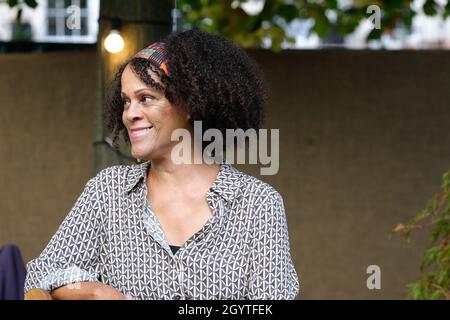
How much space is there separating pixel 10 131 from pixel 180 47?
164 inches

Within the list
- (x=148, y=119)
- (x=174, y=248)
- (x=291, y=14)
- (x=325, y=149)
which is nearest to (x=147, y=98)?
(x=148, y=119)

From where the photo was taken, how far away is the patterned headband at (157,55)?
2441mm

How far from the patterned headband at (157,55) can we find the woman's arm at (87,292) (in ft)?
1.77

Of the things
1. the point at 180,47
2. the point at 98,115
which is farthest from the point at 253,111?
the point at 98,115

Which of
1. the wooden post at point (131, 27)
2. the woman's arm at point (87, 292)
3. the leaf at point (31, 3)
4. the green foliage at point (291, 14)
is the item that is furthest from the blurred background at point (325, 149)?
the woman's arm at point (87, 292)

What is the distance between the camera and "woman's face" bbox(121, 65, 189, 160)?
2418 mm

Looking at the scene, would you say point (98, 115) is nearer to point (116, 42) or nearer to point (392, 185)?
point (116, 42)

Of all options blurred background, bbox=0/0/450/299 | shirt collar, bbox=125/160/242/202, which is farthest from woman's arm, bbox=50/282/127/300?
blurred background, bbox=0/0/450/299

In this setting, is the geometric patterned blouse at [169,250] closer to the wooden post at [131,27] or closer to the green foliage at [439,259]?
the wooden post at [131,27]

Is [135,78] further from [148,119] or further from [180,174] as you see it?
[180,174]

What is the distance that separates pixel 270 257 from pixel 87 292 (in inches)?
16.7

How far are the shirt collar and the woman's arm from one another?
258mm

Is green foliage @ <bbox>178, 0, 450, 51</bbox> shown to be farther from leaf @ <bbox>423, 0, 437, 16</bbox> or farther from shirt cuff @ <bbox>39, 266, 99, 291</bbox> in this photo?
shirt cuff @ <bbox>39, 266, 99, 291</bbox>

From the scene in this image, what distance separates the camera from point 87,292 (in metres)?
2.26
